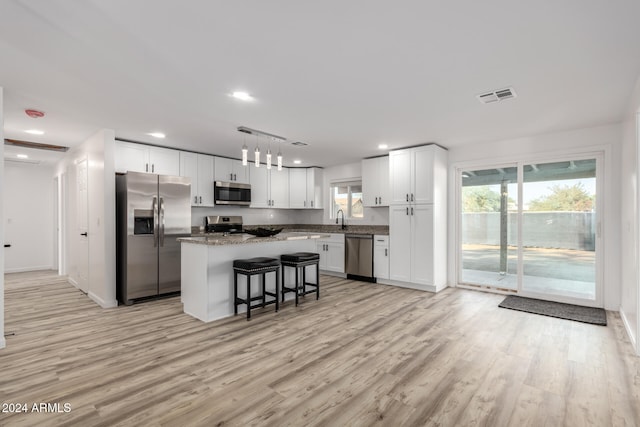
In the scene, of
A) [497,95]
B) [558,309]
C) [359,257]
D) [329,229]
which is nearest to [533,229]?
[558,309]

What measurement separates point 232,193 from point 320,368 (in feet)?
13.6

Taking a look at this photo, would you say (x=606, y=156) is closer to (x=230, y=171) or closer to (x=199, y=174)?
(x=230, y=171)

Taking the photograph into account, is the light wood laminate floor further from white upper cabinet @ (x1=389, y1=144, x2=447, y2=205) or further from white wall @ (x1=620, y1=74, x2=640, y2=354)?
white upper cabinet @ (x1=389, y1=144, x2=447, y2=205)

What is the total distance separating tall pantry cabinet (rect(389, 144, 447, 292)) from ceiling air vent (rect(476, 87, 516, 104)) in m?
1.85

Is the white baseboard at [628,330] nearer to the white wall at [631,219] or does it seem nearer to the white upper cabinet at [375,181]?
the white wall at [631,219]

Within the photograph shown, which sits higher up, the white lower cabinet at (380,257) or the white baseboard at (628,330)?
the white lower cabinet at (380,257)

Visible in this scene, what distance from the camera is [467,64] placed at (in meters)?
2.39

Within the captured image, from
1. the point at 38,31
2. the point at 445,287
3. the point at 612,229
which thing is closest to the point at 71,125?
the point at 38,31

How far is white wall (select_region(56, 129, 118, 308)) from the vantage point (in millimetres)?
4188

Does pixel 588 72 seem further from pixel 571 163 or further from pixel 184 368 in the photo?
pixel 184 368

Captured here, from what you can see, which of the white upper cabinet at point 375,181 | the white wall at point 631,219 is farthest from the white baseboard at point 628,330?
the white upper cabinet at point 375,181

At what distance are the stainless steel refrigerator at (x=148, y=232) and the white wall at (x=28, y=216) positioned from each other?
4.26 metres

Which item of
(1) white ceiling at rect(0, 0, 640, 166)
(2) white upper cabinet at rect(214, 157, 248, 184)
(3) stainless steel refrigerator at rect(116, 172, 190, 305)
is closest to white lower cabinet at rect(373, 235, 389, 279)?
(1) white ceiling at rect(0, 0, 640, 166)

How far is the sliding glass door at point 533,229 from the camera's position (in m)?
4.27
